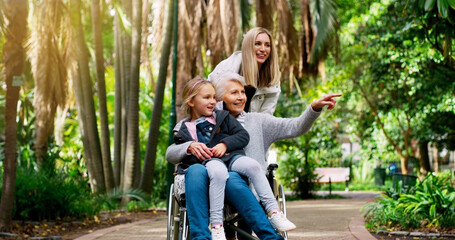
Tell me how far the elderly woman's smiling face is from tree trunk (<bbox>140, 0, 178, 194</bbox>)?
9994 mm

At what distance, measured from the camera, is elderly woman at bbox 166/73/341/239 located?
367 centimetres

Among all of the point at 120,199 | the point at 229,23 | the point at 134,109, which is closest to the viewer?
the point at 229,23

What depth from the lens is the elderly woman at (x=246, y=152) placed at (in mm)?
3668

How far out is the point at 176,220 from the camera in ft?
13.8

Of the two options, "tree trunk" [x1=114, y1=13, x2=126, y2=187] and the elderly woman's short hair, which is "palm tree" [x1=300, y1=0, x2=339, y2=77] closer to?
"tree trunk" [x1=114, y1=13, x2=126, y2=187]

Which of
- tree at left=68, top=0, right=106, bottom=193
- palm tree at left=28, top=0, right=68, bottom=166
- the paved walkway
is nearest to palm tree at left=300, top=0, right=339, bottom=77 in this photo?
tree at left=68, top=0, right=106, bottom=193

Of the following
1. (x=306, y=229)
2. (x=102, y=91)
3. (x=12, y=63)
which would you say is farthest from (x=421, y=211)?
(x=102, y=91)

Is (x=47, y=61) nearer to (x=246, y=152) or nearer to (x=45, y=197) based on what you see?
(x=45, y=197)

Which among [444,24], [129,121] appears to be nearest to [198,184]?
[444,24]

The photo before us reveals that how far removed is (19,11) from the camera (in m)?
8.99

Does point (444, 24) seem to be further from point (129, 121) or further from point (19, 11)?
point (129, 121)

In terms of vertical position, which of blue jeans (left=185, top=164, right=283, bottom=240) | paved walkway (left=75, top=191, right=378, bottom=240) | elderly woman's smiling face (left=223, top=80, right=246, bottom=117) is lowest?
paved walkway (left=75, top=191, right=378, bottom=240)

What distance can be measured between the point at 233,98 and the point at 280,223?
1020 millimetres

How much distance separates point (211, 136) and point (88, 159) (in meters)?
11.1
